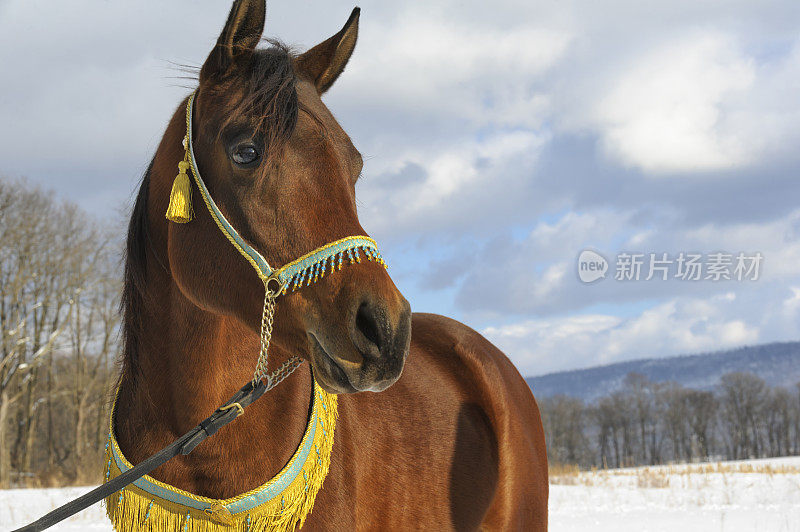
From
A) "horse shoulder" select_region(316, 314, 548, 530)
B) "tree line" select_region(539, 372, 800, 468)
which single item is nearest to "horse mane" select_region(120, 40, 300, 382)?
"horse shoulder" select_region(316, 314, 548, 530)

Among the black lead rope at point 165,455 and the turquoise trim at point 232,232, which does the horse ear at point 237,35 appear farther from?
the black lead rope at point 165,455

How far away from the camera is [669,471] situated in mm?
14422

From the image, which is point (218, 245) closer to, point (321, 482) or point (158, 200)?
point (158, 200)

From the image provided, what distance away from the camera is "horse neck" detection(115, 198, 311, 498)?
246 cm

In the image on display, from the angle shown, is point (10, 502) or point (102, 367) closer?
point (10, 502)

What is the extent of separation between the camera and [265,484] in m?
2.46

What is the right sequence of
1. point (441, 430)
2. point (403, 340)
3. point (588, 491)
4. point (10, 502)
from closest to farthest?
point (403, 340) < point (441, 430) < point (10, 502) < point (588, 491)

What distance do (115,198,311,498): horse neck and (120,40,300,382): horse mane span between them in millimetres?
40

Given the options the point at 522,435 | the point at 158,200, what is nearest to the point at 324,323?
the point at 158,200

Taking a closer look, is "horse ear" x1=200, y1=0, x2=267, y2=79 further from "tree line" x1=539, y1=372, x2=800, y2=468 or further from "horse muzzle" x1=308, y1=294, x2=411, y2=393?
"tree line" x1=539, y1=372, x2=800, y2=468

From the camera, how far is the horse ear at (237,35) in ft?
7.75

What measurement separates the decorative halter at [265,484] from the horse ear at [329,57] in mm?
507

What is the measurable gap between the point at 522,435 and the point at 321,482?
2.09 m

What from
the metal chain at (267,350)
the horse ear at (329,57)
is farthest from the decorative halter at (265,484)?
the horse ear at (329,57)
